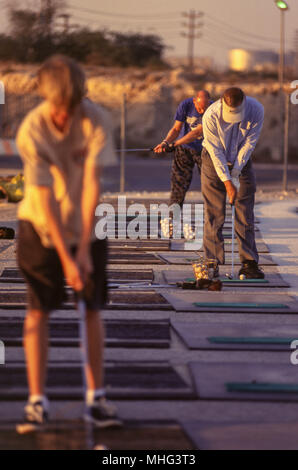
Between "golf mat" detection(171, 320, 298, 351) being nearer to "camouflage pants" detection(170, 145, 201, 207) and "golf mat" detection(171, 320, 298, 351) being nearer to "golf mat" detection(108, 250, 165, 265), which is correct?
"golf mat" detection(108, 250, 165, 265)

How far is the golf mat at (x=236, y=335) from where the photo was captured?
19.9 ft

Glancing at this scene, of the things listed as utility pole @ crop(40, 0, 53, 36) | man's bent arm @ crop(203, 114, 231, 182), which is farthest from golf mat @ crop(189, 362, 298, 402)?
utility pole @ crop(40, 0, 53, 36)

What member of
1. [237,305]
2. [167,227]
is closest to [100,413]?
[237,305]

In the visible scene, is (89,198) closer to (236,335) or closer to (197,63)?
(236,335)

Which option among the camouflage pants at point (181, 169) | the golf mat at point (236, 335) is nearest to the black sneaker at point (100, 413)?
the golf mat at point (236, 335)

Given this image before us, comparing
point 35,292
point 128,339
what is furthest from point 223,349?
point 35,292

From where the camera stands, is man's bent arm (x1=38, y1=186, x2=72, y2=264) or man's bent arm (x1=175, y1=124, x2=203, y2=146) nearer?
man's bent arm (x1=38, y1=186, x2=72, y2=264)

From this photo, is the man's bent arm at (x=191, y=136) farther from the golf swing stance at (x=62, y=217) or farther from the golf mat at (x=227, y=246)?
the golf swing stance at (x=62, y=217)

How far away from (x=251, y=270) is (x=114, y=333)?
9.52 ft

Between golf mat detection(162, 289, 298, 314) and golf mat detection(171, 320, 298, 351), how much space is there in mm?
528

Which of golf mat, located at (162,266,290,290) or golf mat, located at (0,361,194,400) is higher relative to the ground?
golf mat, located at (0,361,194,400)

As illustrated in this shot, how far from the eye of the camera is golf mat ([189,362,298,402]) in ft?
16.3
